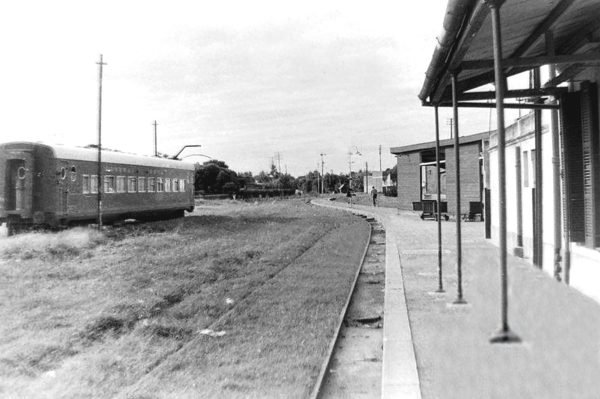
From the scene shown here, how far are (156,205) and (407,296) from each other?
1704 centimetres

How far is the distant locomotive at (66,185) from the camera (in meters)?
16.6

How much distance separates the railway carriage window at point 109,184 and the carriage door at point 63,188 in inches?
96.7

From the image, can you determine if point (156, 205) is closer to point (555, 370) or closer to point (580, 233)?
point (580, 233)

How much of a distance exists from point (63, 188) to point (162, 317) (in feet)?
35.7

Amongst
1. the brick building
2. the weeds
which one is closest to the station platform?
the weeds

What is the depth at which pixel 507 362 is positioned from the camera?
162 inches

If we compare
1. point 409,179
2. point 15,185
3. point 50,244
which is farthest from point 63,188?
point 409,179

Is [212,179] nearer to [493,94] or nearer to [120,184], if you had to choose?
[120,184]

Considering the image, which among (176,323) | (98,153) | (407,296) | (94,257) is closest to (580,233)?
(407,296)

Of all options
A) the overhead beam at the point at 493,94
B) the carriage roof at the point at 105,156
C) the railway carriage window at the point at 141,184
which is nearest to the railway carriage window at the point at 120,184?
the carriage roof at the point at 105,156

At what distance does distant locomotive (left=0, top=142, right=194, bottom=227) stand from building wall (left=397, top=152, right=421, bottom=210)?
679 inches

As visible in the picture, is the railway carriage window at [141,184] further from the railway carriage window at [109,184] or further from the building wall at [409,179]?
the building wall at [409,179]

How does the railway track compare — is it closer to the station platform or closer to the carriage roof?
the station platform

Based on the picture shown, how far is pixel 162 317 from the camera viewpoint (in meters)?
7.74
